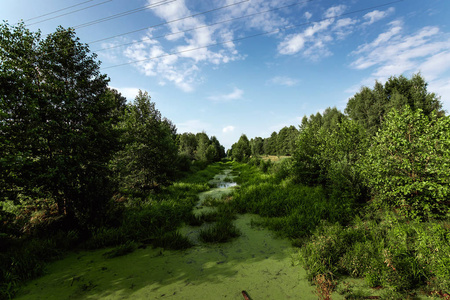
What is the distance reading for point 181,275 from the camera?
3.88 m

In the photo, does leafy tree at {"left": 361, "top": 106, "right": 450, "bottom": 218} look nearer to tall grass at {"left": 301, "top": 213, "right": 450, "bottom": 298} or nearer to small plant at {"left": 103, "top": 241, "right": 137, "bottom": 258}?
tall grass at {"left": 301, "top": 213, "right": 450, "bottom": 298}

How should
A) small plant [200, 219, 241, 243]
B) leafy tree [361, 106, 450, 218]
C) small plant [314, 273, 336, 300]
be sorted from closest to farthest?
small plant [314, 273, 336, 300]
leafy tree [361, 106, 450, 218]
small plant [200, 219, 241, 243]

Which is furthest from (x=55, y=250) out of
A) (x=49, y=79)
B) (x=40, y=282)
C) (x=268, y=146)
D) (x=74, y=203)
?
(x=268, y=146)

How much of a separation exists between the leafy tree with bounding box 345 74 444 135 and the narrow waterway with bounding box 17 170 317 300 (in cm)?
3442

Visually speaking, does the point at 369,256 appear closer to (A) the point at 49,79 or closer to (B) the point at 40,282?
(B) the point at 40,282

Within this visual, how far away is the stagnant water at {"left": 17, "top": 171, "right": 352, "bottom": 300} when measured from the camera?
3330 mm

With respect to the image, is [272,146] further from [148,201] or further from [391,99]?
[148,201]

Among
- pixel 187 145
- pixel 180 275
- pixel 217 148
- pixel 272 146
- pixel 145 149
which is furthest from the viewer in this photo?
pixel 272 146

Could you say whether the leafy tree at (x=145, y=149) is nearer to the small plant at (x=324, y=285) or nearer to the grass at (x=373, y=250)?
the grass at (x=373, y=250)

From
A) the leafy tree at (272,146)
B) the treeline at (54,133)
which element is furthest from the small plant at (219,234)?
the leafy tree at (272,146)

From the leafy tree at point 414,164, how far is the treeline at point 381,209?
2 centimetres

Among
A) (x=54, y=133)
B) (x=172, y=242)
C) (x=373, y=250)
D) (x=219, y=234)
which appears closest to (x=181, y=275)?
(x=172, y=242)

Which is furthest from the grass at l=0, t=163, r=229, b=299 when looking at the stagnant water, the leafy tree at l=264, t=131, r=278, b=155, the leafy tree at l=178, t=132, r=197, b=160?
the leafy tree at l=264, t=131, r=278, b=155

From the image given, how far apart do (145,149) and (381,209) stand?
12052 millimetres
